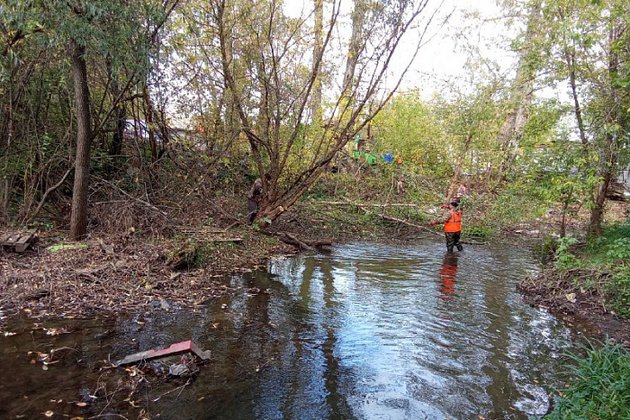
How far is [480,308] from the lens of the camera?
23.9ft

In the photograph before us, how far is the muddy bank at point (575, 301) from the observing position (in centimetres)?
650

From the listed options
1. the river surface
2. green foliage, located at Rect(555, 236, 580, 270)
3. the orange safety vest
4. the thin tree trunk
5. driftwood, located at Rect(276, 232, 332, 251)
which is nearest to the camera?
the river surface

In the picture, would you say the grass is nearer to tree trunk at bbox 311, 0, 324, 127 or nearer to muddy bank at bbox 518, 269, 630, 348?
muddy bank at bbox 518, 269, 630, 348

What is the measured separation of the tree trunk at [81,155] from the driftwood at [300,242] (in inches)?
191

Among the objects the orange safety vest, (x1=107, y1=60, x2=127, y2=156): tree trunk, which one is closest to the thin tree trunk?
the orange safety vest

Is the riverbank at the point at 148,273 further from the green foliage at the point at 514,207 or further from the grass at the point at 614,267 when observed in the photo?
the green foliage at the point at 514,207

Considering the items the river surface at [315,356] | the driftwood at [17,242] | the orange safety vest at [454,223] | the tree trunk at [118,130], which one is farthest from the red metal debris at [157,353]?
the orange safety vest at [454,223]

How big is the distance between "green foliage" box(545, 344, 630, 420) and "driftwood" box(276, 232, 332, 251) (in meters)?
8.04

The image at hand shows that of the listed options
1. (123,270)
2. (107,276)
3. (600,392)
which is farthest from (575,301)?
(107,276)

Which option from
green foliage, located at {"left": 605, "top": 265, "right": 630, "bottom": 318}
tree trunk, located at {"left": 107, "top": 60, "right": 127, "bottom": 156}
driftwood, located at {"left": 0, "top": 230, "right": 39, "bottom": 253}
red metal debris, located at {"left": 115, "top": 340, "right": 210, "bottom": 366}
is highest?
tree trunk, located at {"left": 107, "top": 60, "right": 127, "bottom": 156}

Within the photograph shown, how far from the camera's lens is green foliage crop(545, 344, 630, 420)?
3.17 metres

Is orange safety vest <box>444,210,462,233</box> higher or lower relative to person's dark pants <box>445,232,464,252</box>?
higher

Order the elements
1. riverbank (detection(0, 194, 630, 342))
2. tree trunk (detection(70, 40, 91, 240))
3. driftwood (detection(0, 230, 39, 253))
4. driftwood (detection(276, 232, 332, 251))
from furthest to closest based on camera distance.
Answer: driftwood (detection(276, 232, 332, 251)), tree trunk (detection(70, 40, 91, 240)), driftwood (detection(0, 230, 39, 253)), riverbank (detection(0, 194, 630, 342))

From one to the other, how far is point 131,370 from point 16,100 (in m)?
7.59
